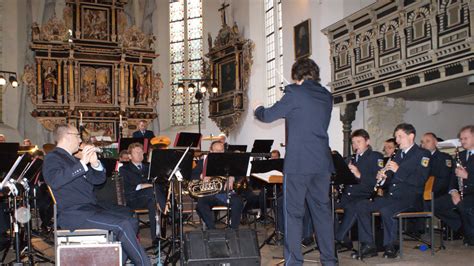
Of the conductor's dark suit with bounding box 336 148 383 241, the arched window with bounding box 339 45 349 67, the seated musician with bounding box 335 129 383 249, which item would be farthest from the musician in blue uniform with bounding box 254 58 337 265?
the arched window with bounding box 339 45 349 67

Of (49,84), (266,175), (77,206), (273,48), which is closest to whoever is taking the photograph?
(77,206)

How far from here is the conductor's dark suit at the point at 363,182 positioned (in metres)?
7.40

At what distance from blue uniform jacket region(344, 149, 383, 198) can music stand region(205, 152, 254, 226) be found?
1540mm

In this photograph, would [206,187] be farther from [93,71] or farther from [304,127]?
[93,71]

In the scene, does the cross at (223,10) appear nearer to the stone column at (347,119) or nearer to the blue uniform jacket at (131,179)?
the stone column at (347,119)

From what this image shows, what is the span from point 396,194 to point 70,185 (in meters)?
4.02

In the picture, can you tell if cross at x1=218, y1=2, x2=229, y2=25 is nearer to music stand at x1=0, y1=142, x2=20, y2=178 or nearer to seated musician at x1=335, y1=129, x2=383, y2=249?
seated musician at x1=335, y1=129, x2=383, y2=249

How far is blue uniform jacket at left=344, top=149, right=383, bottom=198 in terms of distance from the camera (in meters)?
7.65

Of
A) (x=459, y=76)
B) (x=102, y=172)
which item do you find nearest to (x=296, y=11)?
(x=459, y=76)

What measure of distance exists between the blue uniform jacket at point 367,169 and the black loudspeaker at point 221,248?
2462 millimetres

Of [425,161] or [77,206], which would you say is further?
[425,161]

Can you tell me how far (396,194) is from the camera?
7180 millimetres

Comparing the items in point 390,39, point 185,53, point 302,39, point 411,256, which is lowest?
point 411,256

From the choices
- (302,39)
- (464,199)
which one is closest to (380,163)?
(464,199)
